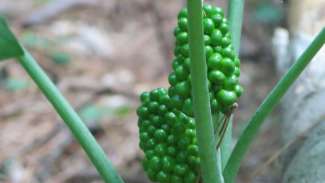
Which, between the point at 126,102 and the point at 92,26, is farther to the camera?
the point at 92,26

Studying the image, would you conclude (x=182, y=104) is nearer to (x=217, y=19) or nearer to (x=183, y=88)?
(x=183, y=88)

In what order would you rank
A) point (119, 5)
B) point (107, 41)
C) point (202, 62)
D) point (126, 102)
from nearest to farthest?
1. point (202, 62)
2. point (126, 102)
3. point (107, 41)
4. point (119, 5)

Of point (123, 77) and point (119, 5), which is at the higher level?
point (119, 5)

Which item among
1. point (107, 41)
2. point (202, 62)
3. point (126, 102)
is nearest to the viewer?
point (202, 62)

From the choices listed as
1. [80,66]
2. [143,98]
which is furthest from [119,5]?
[143,98]

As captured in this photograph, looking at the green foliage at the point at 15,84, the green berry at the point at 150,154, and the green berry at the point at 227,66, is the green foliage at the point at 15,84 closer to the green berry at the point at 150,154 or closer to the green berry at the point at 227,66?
the green berry at the point at 150,154

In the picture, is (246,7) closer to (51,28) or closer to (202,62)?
(51,28)

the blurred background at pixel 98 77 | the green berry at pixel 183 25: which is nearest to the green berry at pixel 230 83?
the green berry at pixel 183 25
